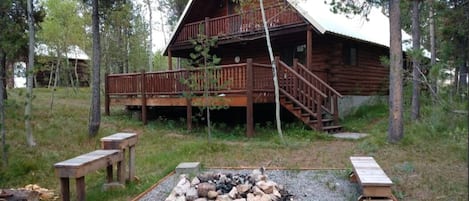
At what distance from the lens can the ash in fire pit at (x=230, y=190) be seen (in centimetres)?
452

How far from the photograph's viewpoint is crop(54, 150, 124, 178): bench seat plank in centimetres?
436

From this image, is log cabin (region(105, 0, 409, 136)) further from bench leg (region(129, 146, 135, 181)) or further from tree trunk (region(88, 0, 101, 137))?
bench leg (region(129, 146, 135, 181))

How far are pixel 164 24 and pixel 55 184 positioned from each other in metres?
27.4

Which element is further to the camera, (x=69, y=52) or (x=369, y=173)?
(x=69, y=52)

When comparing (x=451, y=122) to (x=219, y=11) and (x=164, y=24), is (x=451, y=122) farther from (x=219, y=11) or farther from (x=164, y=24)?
(x=164, y=24)

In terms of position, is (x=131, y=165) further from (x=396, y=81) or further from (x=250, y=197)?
(x=396, y=81)

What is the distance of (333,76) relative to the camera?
551 inches

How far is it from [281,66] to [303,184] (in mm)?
6145

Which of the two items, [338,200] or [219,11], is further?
[219,11]

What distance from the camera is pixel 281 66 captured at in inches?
443

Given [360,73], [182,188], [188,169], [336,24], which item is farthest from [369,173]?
[360,73]

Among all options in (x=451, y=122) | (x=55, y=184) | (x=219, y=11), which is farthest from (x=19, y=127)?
(x=451, y=122)

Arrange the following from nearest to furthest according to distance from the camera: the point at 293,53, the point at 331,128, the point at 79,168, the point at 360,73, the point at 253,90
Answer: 1. the point at 79,168
2. the point at 253,90
3. the point at 331,128
4. the point at 293,53
5. the point at 360,73

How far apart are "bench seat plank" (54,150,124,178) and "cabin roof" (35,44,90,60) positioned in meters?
19.5
